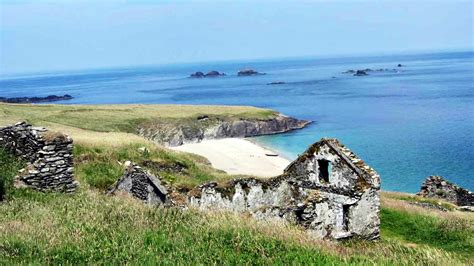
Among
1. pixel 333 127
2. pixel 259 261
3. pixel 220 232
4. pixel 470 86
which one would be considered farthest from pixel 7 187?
pixel 470 86

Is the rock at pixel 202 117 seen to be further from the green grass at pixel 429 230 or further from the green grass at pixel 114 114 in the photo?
the green grass at pixel 429 230

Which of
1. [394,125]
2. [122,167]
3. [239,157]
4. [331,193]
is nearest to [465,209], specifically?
[331,193]

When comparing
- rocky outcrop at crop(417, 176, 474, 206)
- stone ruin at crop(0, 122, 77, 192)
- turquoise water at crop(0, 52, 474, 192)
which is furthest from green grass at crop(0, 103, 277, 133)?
rocky outcrop at crop(417, 176, 474, 206)

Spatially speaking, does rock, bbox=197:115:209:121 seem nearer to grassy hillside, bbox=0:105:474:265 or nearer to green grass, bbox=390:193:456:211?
green grass, bbox=390:193:456:211

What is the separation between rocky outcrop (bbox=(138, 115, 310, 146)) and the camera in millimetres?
89375

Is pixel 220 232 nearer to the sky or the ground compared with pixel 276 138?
nearer to the sky

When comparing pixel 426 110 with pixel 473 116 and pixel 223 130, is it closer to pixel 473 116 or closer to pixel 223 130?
pixel 473 116

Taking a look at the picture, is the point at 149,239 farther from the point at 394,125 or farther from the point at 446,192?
the point at 394,125

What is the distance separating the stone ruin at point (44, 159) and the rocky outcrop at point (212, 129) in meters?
66.9

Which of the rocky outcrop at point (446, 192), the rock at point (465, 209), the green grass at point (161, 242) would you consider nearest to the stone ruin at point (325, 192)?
A: the green grass at point (161, 242)

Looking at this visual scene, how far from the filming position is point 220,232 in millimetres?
10594

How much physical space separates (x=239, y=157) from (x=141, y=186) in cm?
5751

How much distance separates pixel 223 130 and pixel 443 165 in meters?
45.1

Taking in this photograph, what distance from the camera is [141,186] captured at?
2091cm
